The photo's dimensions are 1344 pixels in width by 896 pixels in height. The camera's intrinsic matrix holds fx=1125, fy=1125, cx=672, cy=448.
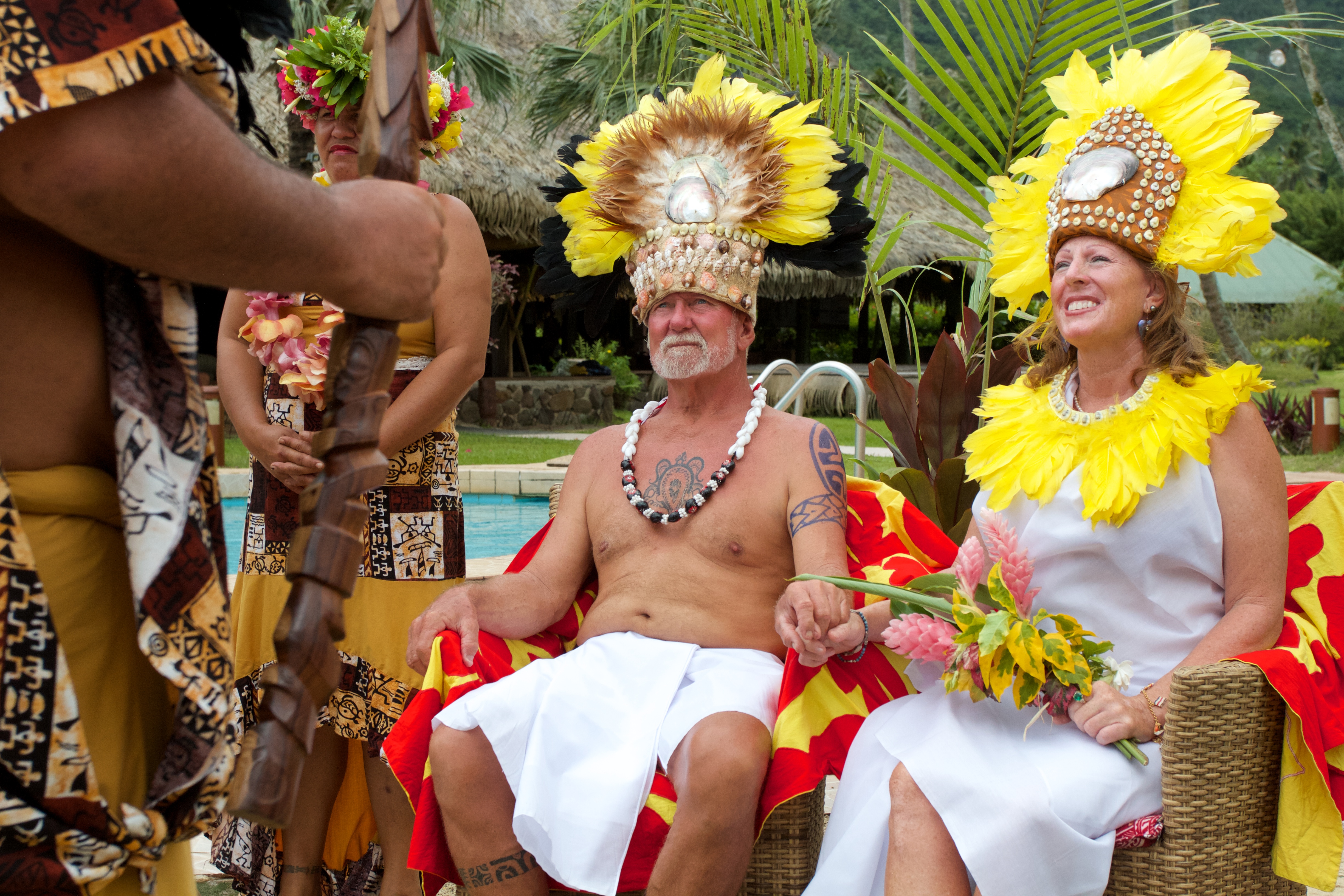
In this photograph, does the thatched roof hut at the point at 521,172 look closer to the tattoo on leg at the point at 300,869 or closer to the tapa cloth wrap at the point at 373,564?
the tapa cloth wrap at the point at 373,564

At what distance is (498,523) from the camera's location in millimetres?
10594

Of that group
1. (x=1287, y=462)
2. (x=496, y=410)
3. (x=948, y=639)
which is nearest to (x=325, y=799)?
(x=948, y=639)

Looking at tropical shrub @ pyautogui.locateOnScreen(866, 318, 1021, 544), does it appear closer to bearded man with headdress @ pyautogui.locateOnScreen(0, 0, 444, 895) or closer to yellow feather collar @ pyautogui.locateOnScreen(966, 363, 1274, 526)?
yellow feather collar @ pyautogui.locateOnScreen(966, 363, 1274, 526)

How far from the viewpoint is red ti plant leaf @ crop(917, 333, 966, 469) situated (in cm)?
360

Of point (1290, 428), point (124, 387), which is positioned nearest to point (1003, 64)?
point (124, 387)

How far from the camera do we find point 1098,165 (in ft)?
7.90

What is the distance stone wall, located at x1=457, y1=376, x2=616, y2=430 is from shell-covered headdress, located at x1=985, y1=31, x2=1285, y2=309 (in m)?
14.6

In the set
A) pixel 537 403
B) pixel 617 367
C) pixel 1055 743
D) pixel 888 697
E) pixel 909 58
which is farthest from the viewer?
pixel 909 58

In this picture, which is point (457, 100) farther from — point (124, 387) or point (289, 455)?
point (124, 387)

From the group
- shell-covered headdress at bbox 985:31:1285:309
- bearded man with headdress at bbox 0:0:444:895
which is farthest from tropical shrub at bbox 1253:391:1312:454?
A: bearded man with headdress at bbox 0:0:444:895

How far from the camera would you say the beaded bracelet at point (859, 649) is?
7.63 ft

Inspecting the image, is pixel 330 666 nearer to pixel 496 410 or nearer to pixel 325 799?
pixel 325 799

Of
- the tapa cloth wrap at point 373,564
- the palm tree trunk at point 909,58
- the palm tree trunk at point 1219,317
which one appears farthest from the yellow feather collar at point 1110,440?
the palm tree trunk at point 909,58

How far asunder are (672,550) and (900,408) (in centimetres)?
141
